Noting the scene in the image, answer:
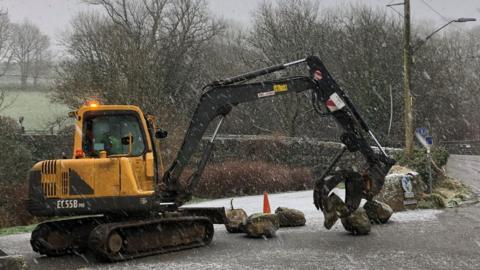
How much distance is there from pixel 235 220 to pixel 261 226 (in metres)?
1.05

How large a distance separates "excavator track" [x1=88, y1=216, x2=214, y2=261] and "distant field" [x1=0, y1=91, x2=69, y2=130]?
34123 mm

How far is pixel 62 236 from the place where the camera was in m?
11.5

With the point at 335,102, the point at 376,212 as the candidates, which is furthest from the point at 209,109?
the point at 376,212

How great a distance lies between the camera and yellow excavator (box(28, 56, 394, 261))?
34.7 feet

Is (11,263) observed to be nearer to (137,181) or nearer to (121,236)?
(121,236)

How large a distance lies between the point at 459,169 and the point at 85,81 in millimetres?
19489

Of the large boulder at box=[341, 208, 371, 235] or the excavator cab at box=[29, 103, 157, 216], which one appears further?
the large boulder at box=[341, 208, 371, 235]

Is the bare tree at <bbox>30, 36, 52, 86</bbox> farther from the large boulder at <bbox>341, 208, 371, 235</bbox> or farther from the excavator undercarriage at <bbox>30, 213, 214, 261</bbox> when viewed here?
the large boulder at <bbox>341, 208, 371, 235</bbox>

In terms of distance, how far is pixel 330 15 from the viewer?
59656mm

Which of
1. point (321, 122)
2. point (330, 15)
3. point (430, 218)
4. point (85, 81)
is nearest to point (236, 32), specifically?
point (330, 15)

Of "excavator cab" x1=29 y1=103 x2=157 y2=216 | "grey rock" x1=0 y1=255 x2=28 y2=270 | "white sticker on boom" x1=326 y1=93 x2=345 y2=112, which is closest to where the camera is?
"grey rock" x1=0 y1=255 x2=28 y2=270

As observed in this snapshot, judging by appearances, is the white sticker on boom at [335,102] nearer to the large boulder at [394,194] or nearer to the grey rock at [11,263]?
the large boulder at [394,194]

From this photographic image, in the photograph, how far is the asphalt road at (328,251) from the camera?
32.9 ft

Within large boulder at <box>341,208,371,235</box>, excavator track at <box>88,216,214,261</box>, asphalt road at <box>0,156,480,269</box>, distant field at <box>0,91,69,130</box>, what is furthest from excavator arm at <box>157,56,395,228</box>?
distant field at <box>0,91,69,130</box>
